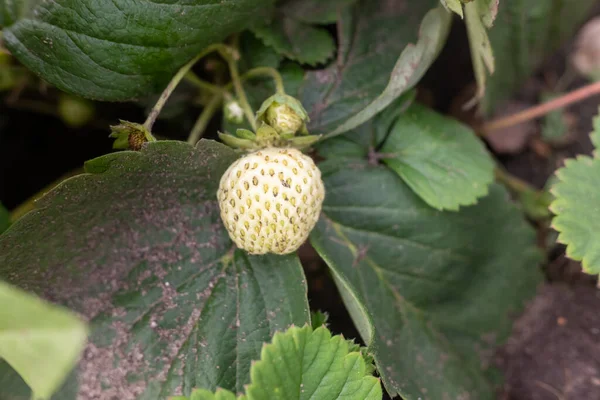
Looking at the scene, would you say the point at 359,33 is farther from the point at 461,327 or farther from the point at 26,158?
the point at 26,158

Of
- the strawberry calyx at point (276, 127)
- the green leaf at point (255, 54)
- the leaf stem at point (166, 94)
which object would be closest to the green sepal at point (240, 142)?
the strawberry calyx at point (276, 127)

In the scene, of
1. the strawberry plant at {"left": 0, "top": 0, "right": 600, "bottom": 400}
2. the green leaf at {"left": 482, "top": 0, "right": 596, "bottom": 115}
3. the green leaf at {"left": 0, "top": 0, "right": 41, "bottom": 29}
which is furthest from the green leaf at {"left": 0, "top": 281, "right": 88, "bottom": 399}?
the green leaf at {"left": 482, "top": 0, "right": 596, "bottom": 115}

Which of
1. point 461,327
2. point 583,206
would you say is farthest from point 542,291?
point 583,206

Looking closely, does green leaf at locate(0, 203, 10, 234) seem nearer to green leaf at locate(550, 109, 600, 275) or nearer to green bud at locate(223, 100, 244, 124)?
green bud at locate(223, 100, 244, 124)

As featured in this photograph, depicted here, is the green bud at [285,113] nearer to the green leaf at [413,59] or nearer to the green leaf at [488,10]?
the green leaf at [413,59]

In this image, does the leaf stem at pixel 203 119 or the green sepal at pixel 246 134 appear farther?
the leaf stem at pixel 203 119

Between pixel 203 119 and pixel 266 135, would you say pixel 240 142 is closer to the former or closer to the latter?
pixel 266 135

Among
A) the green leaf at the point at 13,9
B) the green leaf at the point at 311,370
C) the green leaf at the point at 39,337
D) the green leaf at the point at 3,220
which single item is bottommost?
the green leaf at the point at 311,370
